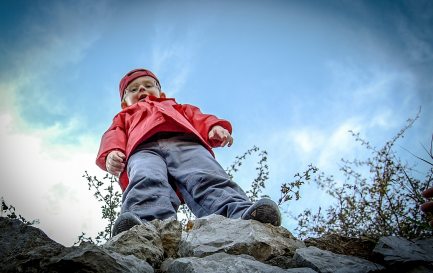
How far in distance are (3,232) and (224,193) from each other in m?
1.29

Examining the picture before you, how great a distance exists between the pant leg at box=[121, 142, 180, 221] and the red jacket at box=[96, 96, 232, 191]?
23 centimetres

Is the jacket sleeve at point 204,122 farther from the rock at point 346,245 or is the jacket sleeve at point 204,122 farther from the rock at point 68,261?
the rock at point 68,261

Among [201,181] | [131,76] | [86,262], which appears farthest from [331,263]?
[131,76]

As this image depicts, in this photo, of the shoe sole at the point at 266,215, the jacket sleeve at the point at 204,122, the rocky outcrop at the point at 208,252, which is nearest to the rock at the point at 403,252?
the rocky outcrop at the point at 208,252

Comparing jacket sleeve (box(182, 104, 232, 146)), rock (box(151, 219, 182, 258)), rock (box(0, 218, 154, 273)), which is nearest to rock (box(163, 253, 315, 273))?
rock (box(0, 218, 154, 273))

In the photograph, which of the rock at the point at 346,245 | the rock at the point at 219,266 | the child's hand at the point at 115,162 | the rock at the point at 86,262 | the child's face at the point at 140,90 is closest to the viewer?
the rock at the point at 86,262

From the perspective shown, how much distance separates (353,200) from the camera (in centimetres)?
331

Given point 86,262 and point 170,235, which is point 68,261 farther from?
point 170,235

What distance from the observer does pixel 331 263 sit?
4.20ft

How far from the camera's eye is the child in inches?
83.5

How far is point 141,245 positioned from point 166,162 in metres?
1.41

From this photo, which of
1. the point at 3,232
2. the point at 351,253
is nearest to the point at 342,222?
the point at 351,253

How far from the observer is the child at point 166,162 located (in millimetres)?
2121

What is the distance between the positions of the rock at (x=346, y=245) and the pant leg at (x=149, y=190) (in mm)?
922
